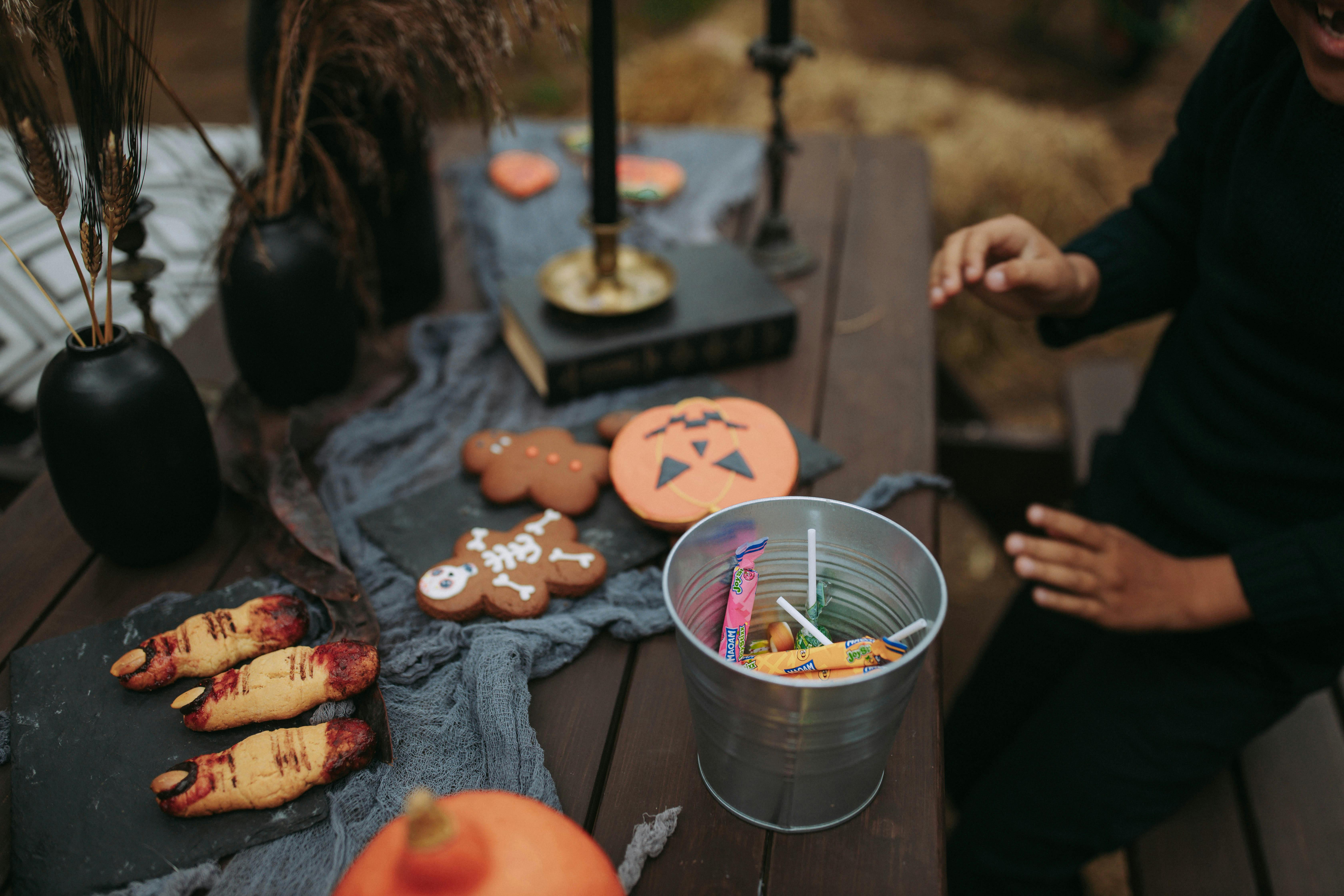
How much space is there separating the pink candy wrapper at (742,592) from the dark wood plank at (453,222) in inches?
24.3

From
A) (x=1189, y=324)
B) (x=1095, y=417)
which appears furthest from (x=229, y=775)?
(x=1095, y=417)

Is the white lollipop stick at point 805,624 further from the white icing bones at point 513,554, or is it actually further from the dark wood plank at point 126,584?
the dark wood plank at point 126,584

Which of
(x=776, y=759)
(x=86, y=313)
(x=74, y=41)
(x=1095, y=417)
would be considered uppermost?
(x=74, y=41)

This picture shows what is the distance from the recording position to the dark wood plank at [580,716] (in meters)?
0.57

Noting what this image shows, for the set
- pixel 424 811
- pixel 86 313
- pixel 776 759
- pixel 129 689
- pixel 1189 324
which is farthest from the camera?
pixel 86 313

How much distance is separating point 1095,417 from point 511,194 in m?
1.03

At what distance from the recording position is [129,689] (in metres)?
0.61

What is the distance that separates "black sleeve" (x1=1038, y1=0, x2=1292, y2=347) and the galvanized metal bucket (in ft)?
1.71

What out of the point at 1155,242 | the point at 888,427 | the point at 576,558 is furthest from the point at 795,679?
the point at 1155,242

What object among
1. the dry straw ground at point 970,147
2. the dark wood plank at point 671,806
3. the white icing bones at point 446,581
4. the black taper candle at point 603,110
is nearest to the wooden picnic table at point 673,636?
the dark wood plank at point 671,806

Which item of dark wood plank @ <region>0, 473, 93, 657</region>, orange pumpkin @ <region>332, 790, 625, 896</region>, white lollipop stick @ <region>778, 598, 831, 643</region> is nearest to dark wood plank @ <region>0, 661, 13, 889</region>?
dark wood plank @ <region>0, 473, 93, 657</region>

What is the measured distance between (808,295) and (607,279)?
1.01 ft

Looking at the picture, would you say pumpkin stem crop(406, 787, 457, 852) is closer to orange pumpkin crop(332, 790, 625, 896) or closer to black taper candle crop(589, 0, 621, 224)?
orange pumpkin crop(332, 790, 625, 896)

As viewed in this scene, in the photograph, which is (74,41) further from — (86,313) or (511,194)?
(511,194)
